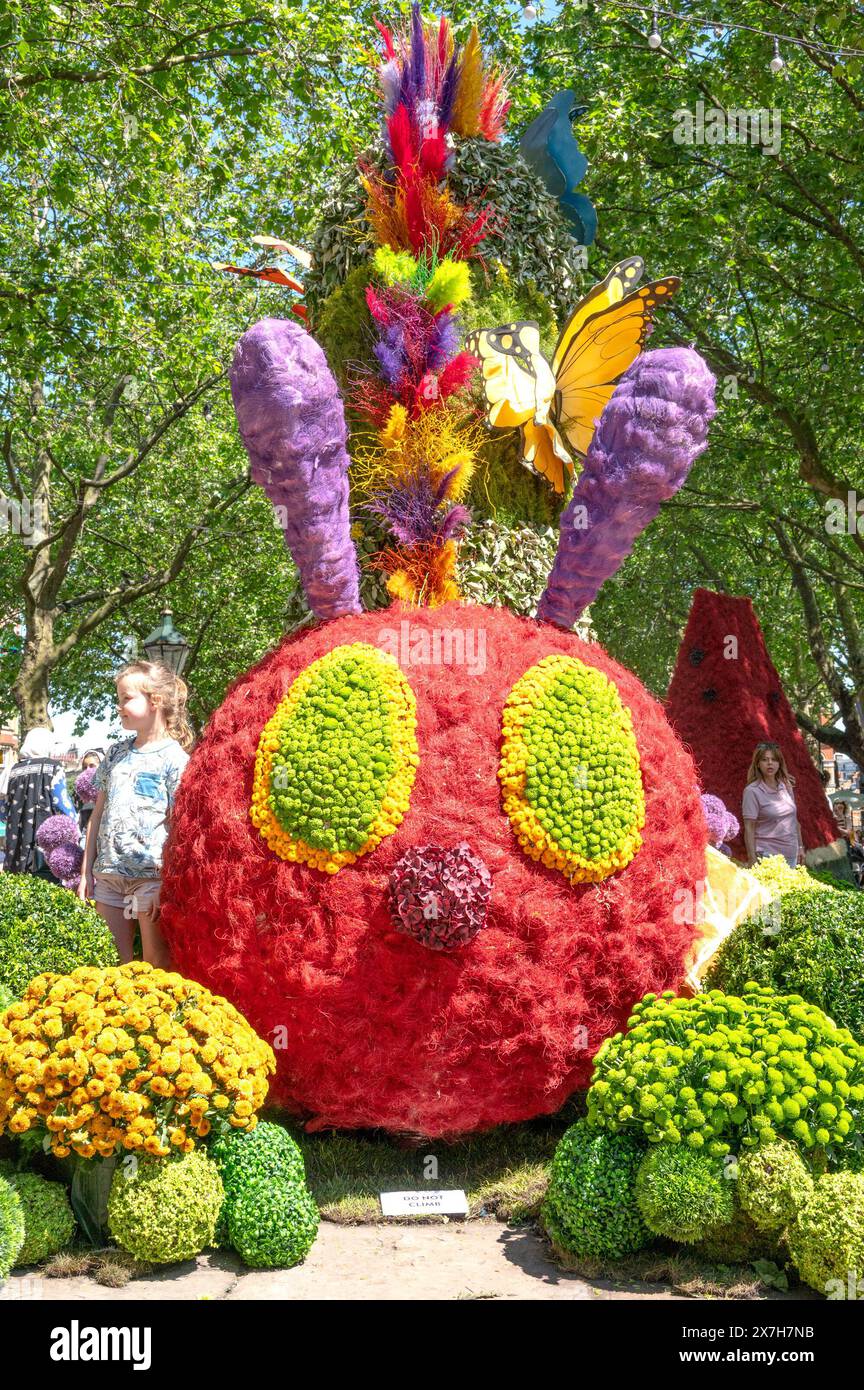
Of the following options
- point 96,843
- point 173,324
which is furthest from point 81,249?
point 96,843

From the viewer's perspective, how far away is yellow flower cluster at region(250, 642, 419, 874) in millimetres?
4012

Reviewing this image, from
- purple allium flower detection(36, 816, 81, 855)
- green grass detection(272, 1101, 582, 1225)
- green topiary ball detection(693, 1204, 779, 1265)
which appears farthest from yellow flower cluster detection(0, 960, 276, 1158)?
purple allium flower detection(36, 816, 81, 855)

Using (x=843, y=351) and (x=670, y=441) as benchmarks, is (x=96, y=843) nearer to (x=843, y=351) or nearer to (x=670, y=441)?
(x=670, y=441)

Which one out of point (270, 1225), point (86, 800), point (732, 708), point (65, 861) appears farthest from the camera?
point (732, 708)

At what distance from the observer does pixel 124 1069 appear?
364cm

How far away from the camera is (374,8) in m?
11.8

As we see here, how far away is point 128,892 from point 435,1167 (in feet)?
5.27

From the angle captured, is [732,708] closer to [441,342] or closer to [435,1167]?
[441,342]

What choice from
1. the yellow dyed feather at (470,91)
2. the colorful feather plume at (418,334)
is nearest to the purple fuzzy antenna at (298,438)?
the colorful feather plume at (418,334)

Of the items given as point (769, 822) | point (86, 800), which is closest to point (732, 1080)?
point (769, 822)

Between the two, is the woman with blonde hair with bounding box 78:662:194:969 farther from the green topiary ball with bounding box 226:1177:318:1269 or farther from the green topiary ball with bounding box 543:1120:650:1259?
the green topiary ball with bounding box 543:1120:650:1259

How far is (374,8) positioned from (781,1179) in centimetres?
1165

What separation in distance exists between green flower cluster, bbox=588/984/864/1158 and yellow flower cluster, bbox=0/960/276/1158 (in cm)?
115

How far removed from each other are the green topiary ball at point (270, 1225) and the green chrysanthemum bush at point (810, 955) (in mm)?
1829
